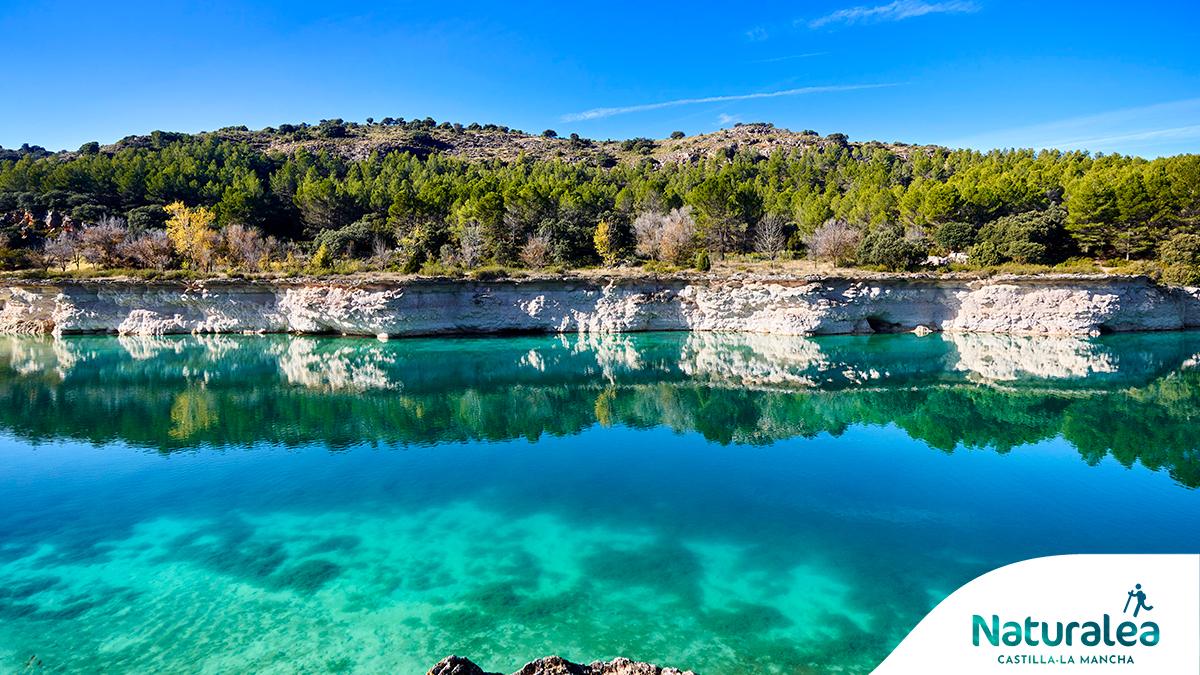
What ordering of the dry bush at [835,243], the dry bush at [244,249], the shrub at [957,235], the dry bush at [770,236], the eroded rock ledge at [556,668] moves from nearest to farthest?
the eroded rock ledge at [556,668], the dry bush at [835,243], the shrub at [957,235], the dry bush at [244,249], the dry bush at [770,236]

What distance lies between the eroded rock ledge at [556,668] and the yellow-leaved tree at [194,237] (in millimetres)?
50461

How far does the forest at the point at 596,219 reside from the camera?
3984 cm

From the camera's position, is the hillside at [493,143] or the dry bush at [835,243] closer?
the dry bush at [835,243]

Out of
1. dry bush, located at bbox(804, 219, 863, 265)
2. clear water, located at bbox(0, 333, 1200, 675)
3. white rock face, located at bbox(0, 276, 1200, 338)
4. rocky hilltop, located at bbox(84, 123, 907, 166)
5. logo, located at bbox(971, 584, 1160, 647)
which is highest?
rocky hilltop, located at bbox(84, 123, 907, 166)

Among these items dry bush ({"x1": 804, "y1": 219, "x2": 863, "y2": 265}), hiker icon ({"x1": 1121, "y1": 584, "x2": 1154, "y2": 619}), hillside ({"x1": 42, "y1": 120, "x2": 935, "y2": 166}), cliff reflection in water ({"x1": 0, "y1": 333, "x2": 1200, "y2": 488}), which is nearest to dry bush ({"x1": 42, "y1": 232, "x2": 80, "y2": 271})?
cliff reflection in water ({"x1": 0, "y1": 333, "x2": 1200, "y2": 488})

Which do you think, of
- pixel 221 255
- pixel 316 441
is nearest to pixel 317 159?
pixel 221 255

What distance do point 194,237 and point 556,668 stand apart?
168ft

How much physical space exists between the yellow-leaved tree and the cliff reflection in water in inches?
492

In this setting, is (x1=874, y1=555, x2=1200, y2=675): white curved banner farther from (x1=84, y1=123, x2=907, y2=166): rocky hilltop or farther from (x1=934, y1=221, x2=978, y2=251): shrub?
(x1=84, y1=123, x2=907, y2=166): rocky hilltop

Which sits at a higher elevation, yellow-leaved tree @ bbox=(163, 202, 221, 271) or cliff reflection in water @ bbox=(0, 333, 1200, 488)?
→ yellow-leaved tree @ bbox=(163, 202, 221, 271)

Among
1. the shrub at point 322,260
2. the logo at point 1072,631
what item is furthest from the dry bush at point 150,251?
the logo at point 1072,631

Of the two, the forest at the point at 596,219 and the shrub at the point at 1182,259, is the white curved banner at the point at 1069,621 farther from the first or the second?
the shrub at the point at 1182,259

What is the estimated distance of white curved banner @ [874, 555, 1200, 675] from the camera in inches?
137

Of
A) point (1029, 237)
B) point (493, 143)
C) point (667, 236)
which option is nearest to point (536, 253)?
point (667, 236)
